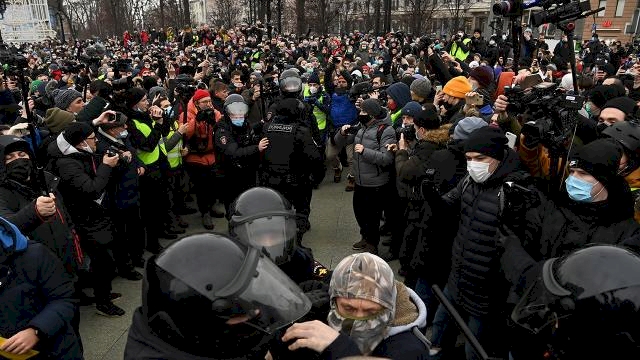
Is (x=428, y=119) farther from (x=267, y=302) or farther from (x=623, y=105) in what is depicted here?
(x=267, y=302)

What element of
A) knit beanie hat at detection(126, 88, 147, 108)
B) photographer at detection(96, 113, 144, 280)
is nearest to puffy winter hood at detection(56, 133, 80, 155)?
photographer at detection(96, 113, 144, 280)

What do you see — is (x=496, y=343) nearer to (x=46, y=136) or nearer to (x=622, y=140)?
(x=622, y=140)

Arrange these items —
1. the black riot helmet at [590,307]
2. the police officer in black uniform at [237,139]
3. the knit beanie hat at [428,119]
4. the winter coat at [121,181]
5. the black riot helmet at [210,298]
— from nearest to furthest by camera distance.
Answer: the black riot helmet at [590,307], the black riot helmet at [210,298], the knit beanie hat at [428,119], the winter coat at [121,181], the police officer in black uniform at [237,139]

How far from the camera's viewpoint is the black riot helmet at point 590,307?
129cm

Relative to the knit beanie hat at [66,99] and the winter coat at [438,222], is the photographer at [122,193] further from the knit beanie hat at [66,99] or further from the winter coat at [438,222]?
the winter coat at [438,222]

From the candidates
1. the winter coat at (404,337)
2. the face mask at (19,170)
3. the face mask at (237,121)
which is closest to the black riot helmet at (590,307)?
the winter coat at (404,337)

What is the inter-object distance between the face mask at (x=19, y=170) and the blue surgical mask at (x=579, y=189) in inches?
139

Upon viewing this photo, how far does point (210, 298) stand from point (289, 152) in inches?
141

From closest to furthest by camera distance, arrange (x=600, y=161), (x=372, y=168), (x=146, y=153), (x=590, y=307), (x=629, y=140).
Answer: (x=590, y=307) → (x=600, y=161) → (x=629, y=140) → (x=372, y=168) → (x=146, y=153)

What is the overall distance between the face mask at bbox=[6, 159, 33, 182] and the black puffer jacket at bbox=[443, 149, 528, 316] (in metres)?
3.06

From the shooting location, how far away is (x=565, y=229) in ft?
8.18

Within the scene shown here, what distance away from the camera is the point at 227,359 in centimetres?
145

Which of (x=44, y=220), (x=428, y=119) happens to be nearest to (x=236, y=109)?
(x=428, y=119)

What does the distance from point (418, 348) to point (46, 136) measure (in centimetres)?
474
